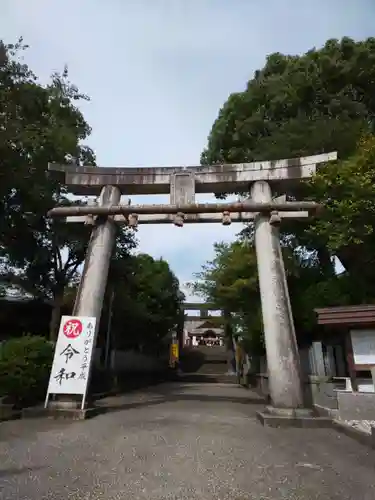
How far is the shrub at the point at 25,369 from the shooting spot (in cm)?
977

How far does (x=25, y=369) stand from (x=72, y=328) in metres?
1.63

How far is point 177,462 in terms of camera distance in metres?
5.36

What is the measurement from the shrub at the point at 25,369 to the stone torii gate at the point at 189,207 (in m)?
1.50

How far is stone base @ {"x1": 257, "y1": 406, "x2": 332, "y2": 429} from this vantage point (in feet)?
28.3

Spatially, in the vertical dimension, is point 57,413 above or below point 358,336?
below

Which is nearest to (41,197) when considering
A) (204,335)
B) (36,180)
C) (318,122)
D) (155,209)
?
(36,180)

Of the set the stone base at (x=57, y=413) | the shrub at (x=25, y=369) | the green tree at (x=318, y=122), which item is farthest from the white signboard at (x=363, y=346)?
the shrub at (x=25, y=369)

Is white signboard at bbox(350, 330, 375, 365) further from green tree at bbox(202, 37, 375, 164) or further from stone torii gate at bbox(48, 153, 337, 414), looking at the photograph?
green tree at bbox(202, 37, 375, 164)

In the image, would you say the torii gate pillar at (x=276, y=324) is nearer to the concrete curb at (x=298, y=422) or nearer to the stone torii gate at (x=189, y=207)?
the stone torii gate at (x=189, y=207)

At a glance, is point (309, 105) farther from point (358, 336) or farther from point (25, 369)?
point (25, 369)

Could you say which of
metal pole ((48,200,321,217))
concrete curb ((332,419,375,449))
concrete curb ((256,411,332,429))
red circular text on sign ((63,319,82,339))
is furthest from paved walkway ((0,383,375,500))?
metal pole ((48,200,321,217))

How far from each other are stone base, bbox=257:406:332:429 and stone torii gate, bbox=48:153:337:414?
209 centimetres

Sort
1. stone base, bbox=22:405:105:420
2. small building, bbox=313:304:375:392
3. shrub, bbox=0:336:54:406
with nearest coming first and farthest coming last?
stone base, bbox=22:405:105:420 → small building, bbox=313:304:375:392 → shrub, bbox=0:336:54:406

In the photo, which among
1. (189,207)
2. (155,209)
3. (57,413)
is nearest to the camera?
(57,413)
